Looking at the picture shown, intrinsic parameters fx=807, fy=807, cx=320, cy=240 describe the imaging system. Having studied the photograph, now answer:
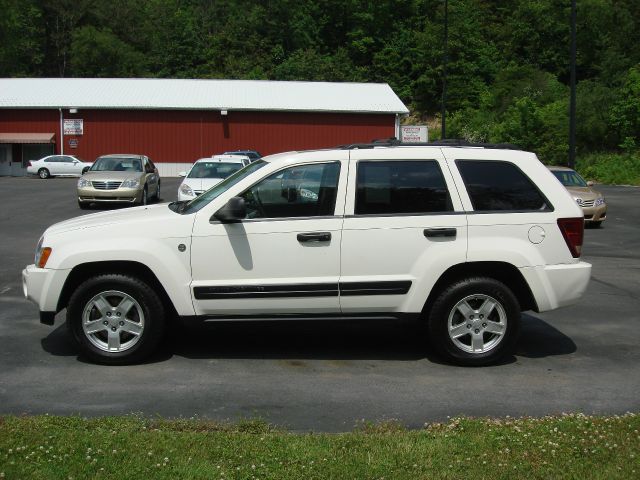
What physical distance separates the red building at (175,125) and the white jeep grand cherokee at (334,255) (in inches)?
1596

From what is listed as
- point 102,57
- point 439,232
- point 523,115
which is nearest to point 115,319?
point 439,232

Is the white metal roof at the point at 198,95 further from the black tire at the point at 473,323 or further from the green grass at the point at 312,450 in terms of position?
the green grass at the point at 312,450

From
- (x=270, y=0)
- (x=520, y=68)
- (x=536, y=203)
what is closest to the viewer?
(x=536, y=203)

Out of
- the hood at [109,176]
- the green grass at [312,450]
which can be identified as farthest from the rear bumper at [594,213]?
the green grass at [312,450]

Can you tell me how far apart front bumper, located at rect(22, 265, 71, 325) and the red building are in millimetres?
41028

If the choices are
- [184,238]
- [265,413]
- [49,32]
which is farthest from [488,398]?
[49,32]

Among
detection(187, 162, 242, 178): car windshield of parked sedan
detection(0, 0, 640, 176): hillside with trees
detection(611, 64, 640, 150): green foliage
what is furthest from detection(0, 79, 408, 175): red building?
detection(187, 162, 242, 178): car windshield of parked sedan

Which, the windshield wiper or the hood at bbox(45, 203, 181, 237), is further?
the windshield wiper

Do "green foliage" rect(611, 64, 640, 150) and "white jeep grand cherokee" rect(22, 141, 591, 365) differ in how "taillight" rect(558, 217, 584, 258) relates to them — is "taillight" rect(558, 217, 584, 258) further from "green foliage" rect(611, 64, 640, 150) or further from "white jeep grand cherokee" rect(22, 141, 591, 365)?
"green foliage" rect(611, 64, 640, 150)

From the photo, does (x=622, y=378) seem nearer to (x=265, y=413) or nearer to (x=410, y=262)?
(x=410, y=262)

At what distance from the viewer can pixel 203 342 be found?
26.6ft

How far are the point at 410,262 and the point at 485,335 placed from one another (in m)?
0.99

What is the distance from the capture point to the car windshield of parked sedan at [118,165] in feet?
79.9

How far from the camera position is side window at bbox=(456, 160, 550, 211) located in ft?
24.3
